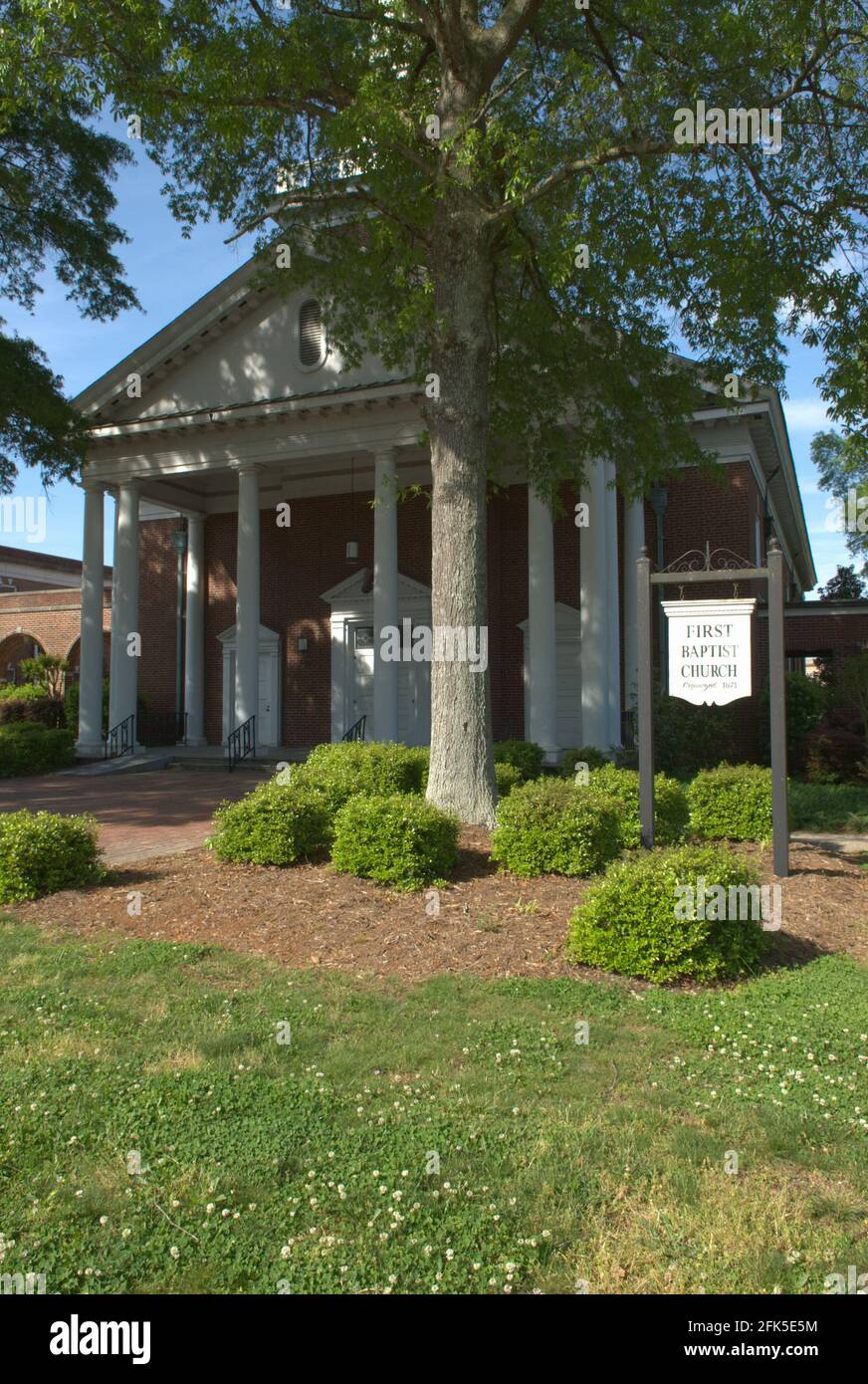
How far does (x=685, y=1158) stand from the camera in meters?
3.67

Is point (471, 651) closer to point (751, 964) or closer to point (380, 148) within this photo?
point (751, 964)

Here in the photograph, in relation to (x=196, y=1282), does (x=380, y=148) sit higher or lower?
higher

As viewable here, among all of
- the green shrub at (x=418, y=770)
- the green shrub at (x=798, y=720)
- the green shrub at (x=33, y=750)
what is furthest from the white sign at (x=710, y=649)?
the green shrub at (x=33, y=750)

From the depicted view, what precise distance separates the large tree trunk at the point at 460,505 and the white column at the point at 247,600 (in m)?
10.9

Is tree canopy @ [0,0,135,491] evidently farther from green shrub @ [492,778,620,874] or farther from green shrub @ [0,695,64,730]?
green shrub @ [492,778,620,874]

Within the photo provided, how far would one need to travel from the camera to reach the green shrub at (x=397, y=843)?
771 cm

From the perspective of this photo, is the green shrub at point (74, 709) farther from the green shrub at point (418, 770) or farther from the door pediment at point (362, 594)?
the green shrub at point (418, 770)

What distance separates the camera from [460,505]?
9516 mm

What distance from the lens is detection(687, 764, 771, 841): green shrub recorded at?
995 centimetres

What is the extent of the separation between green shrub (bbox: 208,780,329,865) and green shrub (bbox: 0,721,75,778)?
12.7 meters

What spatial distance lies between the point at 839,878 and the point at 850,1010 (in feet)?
10.9

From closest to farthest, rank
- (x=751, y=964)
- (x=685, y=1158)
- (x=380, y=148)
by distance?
(x=685, y=1158) < (x=751, y=964) < (x=380, y=148)
